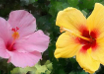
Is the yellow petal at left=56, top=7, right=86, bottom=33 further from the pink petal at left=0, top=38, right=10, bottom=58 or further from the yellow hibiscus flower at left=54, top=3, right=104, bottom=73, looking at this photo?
the pink petal at left=0, top=38, right=10, bottom=58

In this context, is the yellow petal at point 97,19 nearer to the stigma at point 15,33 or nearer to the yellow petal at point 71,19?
the yellow petal at point 71,19

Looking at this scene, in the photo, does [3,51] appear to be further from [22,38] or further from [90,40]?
[90,40]

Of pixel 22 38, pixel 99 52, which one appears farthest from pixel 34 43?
pixel 99 52

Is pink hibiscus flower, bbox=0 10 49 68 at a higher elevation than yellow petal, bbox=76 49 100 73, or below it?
higher

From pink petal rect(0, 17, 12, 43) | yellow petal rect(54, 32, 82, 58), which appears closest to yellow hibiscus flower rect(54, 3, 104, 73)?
yellow petal rect(54, 32, 82, 58)

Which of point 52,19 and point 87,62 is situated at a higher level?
point 52,19
